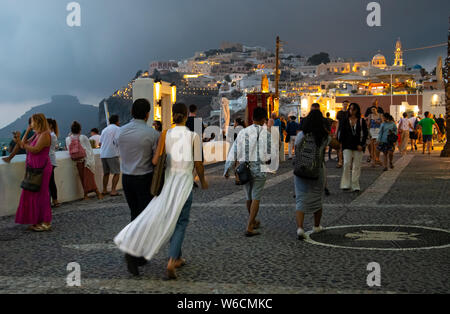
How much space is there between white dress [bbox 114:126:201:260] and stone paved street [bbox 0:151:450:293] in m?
0.34

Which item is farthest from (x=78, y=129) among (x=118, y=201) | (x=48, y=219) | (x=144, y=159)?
(x=144, y=159)

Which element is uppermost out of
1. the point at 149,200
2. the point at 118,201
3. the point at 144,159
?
the point at 144,159

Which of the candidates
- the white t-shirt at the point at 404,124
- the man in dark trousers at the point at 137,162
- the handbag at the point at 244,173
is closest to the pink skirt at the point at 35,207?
the handbag at the point at 244,173

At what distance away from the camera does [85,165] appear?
476 inches

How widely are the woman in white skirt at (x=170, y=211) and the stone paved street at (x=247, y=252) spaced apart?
10.9 inches

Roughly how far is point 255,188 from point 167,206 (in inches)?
93.3

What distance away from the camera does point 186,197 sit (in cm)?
567

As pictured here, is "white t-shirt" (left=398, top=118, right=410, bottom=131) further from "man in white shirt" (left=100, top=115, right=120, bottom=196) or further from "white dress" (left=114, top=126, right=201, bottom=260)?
"white dress" (left=114, top=126, right=201, bottom=260)

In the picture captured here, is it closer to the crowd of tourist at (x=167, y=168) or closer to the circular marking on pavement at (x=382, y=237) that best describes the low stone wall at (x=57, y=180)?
the crowd of tourist at (x=167, y=168)

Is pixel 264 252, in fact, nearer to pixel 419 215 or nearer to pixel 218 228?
pixel 218 228

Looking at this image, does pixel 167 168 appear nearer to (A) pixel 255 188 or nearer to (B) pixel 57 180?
(A) pixel 255 188

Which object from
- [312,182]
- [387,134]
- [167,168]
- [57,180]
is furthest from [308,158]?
[387,134]
